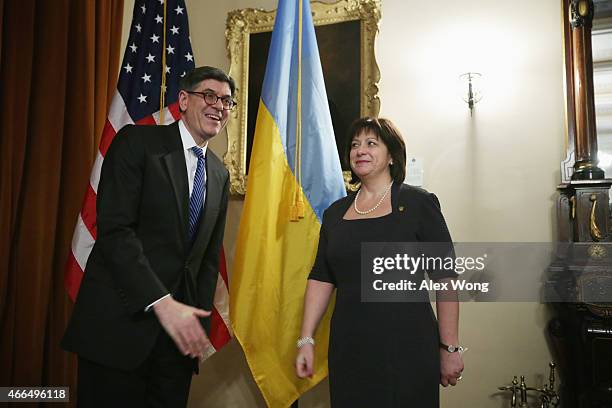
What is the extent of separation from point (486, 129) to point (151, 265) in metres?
1.79

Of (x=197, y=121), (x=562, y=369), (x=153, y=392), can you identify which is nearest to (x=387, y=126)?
(x=197, y=121)

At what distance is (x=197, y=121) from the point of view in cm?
159

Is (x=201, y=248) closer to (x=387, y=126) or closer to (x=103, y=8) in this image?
(x=387, y=126)

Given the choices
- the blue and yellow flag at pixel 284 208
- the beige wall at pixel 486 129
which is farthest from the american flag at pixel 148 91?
the beige wall at pixel 486 129

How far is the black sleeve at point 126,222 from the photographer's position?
131 cm

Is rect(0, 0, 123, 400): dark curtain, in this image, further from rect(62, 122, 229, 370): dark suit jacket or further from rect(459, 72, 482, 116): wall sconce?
rect(459, 72, 482, 116): wall sconce

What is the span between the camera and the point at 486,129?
2361mm

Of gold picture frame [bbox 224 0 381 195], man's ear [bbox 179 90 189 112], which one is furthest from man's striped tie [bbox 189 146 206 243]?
gold picture frame [bbox 224 0 381 195]

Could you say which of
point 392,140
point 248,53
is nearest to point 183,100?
point 392,140

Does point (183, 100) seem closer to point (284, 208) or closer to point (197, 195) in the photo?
point (197, 195)

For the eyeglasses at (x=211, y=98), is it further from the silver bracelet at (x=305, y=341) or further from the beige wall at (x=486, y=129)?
the beige wall at (x=486, y=129)

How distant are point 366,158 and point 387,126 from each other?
15 centimetres

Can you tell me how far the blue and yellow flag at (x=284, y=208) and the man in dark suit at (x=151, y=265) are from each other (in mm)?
367

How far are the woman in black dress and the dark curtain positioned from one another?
1.22 m
